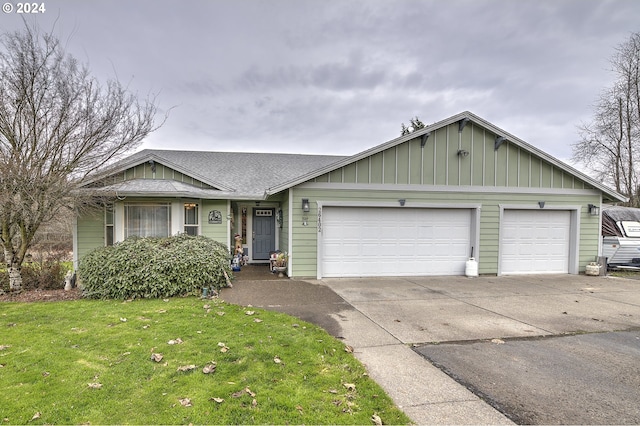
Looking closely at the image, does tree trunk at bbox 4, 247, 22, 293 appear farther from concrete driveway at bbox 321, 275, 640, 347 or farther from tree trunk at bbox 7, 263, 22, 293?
concrete driveway at bbox 321, 275, 640, 347

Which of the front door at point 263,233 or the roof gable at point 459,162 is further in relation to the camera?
the front door at point 263,233

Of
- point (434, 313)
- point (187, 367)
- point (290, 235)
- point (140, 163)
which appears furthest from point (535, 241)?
point (140, 163)

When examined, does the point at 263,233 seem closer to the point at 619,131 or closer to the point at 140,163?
the point at 140,163

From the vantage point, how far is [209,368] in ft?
11.5

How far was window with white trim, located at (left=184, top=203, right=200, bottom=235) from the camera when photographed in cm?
996

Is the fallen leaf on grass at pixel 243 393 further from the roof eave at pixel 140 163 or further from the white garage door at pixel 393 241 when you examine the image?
the roof eave at pixel 140 163

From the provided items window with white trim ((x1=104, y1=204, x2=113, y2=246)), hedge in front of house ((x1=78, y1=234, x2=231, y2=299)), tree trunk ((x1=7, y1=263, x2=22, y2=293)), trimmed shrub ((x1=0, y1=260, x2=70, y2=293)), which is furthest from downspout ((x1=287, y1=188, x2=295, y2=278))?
tree trunk ((x1=7, y1=263, x2=22, y2=293))

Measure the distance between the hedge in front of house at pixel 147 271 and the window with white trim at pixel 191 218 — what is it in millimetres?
2230

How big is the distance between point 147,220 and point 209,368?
23.7 feet

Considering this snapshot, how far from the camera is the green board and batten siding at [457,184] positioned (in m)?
9.28

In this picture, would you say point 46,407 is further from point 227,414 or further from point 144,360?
point 227,414

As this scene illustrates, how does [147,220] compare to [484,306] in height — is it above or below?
above

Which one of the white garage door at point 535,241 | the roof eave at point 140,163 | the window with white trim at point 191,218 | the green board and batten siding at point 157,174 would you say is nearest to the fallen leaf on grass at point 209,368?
the roof eave at point 140,163

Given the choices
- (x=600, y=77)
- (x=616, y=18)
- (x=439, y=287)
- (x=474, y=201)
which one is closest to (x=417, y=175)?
(x=474, y=201)
